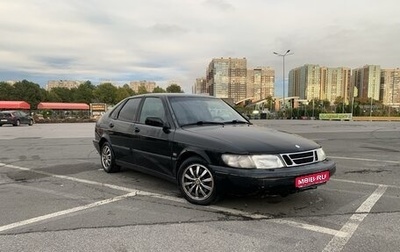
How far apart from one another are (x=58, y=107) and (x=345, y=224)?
202ft

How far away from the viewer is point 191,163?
4945 mm

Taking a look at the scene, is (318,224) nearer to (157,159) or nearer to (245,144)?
(245,144)

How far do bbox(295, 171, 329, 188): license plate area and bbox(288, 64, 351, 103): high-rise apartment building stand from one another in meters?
115

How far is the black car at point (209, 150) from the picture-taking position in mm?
4398

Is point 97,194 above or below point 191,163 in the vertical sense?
below

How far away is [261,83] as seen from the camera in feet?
394

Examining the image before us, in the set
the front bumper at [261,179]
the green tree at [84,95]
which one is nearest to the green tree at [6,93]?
the green tree at [84,95]

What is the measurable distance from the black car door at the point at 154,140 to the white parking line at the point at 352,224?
2442 mm

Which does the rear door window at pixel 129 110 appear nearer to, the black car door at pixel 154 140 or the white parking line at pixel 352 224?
the black car door at pixel 154 140

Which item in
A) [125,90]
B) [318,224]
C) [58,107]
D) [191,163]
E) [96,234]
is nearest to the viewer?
[96,234]

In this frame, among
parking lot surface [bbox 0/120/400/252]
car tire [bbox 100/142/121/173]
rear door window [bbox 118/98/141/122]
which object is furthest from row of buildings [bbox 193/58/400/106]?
parking lot surface [bbox 0/120/400/252]

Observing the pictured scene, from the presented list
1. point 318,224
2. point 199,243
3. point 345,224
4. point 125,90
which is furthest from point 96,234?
point 125,90

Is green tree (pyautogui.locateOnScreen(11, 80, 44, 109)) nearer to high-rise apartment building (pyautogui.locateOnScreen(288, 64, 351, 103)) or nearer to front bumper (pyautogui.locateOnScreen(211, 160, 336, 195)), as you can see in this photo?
high-rise apartment building (pyautogui.locateOnScreen(288, 64, 351, 103))

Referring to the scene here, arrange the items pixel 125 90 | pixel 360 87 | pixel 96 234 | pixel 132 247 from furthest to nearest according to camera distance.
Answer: pixel 360 87, pixel 125 90, pixel 96 234, pixel 132 247
